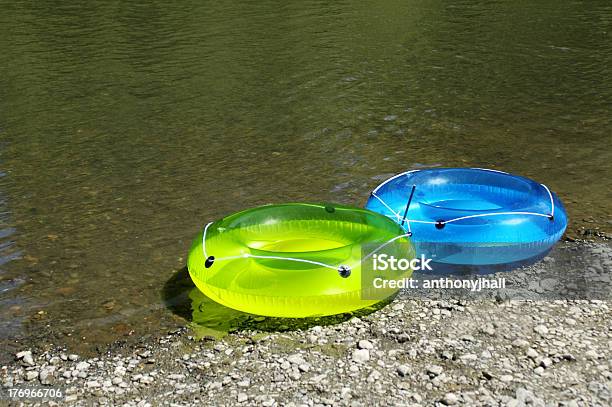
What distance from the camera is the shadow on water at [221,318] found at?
545cm

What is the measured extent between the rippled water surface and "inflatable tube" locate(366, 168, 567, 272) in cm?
106

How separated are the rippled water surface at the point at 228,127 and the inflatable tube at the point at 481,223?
106 cm

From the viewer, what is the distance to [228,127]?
35.8 ft

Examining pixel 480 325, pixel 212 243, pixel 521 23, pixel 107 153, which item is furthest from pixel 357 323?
pixel 521 23

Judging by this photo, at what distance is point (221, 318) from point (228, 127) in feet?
18.5

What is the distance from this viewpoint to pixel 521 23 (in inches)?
724

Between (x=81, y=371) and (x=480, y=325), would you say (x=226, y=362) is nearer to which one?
(x=81, y=371)

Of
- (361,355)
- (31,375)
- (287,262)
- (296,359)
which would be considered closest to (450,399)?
(361,355)

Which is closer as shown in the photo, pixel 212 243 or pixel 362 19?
pixel 212 243

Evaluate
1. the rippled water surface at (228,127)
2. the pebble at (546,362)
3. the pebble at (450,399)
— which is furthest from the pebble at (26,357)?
the pebble at (546,362)

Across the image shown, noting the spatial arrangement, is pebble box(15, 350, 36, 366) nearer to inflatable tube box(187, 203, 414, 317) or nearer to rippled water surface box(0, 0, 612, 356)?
rippled water surface box(0, 0, 612, 356)

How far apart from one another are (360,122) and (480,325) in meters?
6.01

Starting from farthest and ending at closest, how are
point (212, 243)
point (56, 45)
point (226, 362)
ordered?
point (56, 45), point (212, 243), point (226, 362)

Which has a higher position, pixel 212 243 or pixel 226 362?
pixel 212 243
